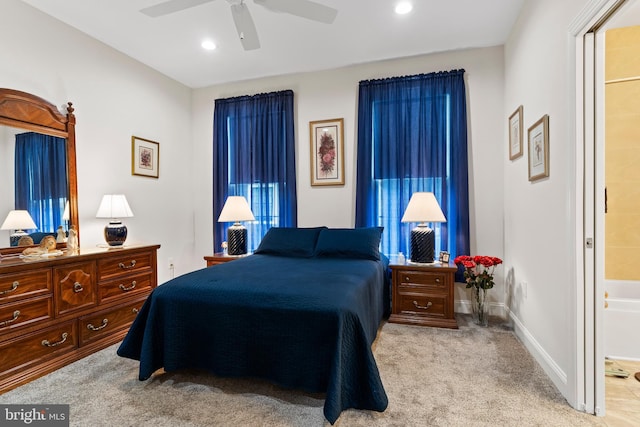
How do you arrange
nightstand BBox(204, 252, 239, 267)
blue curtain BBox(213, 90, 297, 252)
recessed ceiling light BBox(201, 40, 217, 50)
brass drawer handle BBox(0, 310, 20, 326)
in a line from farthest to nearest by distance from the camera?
1. blue curtain BBox(213, 90, 297, 252)
2. nightstand BBox(204, 252, 239, 267)
3. recessed ceiling light BBox(201, 40, 217, 50)
4. brass drawer handle BBox(0, 310, 20, 326)

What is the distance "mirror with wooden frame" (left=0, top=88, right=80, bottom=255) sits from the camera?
2.36 meters

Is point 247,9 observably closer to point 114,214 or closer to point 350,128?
point 350,128

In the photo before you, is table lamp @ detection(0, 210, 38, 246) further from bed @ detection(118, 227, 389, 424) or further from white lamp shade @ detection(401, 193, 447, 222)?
white lamp shade @ detection(401, 193, 447, 222)

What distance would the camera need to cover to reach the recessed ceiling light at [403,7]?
2611 millimetres

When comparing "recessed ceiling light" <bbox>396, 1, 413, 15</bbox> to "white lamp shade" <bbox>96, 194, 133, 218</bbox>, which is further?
"white lamp shade" <bbox>96, 194, 133, 218</bbox>

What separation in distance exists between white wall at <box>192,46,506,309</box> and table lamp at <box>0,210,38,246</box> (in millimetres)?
2035

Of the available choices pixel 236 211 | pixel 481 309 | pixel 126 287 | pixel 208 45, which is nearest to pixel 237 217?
pixel 236 211

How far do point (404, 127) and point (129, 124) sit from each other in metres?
3.05

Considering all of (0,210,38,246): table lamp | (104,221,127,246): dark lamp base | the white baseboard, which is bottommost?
the white baseboard

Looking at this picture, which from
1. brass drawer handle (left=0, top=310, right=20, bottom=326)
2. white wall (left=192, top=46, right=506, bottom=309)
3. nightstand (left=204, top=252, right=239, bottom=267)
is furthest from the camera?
nightstand (left=204, top=252, right=239, bottom=267)

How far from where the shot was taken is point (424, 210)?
3115 millimetres

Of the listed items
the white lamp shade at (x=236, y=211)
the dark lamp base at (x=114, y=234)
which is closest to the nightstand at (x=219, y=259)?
the white lamp shade at (x=236, y=211)

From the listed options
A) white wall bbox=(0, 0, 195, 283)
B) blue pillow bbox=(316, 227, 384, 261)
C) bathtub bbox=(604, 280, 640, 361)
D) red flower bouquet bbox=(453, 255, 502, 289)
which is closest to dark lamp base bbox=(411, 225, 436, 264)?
red flower bouquet bbox=(453, 255, 502, 289)

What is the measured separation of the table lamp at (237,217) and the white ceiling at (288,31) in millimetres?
1630
